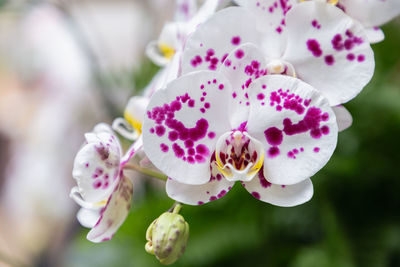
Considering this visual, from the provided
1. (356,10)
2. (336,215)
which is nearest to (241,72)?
→ (356,10)

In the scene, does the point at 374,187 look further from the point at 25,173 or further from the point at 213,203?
the point at 25,173

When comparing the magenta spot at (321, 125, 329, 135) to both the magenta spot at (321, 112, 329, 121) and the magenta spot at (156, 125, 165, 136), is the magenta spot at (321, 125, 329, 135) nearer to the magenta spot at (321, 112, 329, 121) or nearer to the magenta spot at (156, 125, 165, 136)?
the magenta spot at (321, 112, 329, 121)

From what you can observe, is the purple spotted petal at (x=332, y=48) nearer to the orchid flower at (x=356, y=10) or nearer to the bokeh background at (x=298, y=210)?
the orchid flower at (x=356, y=10)

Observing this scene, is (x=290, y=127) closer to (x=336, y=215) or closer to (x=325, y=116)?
(x=325, y=116)

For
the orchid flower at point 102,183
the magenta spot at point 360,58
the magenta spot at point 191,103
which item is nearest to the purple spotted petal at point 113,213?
the orchid flower at point 102,183

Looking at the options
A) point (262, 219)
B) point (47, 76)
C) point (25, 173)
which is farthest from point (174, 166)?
point (47, 76)

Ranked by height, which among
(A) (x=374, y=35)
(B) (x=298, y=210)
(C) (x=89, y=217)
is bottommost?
(B) (x=298, y=210)

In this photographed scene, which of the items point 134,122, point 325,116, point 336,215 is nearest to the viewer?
point 325,116
